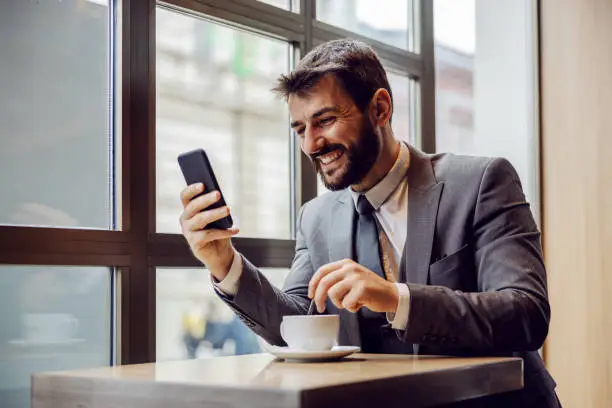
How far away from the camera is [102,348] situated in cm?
197

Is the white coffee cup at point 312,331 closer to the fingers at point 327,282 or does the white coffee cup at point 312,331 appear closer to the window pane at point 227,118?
the fingers at point 327,282

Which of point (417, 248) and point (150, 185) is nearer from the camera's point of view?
point (417, 248)

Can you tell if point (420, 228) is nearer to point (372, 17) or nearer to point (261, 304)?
point (261, 304)

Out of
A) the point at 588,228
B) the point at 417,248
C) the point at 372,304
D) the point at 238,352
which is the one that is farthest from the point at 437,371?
the point at 588,228

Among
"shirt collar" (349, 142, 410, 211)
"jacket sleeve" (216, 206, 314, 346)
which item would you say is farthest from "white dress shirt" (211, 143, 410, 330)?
"jacket sleeve" (216, 206, 314, 346)

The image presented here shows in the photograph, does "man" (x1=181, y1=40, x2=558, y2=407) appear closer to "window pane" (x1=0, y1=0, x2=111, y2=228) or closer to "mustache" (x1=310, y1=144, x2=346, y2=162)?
"mustache" (x1=310, y1=144, x2=346, y2=162)

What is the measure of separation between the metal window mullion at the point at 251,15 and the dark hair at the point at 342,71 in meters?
0.41

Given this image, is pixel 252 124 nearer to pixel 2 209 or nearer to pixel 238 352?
pixel 238 352

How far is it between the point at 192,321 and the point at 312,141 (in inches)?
25.9

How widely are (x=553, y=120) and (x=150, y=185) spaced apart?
1878mm

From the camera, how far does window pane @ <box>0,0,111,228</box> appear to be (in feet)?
5.93

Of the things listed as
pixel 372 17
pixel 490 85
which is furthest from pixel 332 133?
pixel 490 85

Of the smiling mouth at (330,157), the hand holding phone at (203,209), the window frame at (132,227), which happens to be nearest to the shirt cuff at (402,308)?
the hand holding phone at (203,209)

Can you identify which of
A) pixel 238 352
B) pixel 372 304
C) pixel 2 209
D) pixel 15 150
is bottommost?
pixel 238 352
